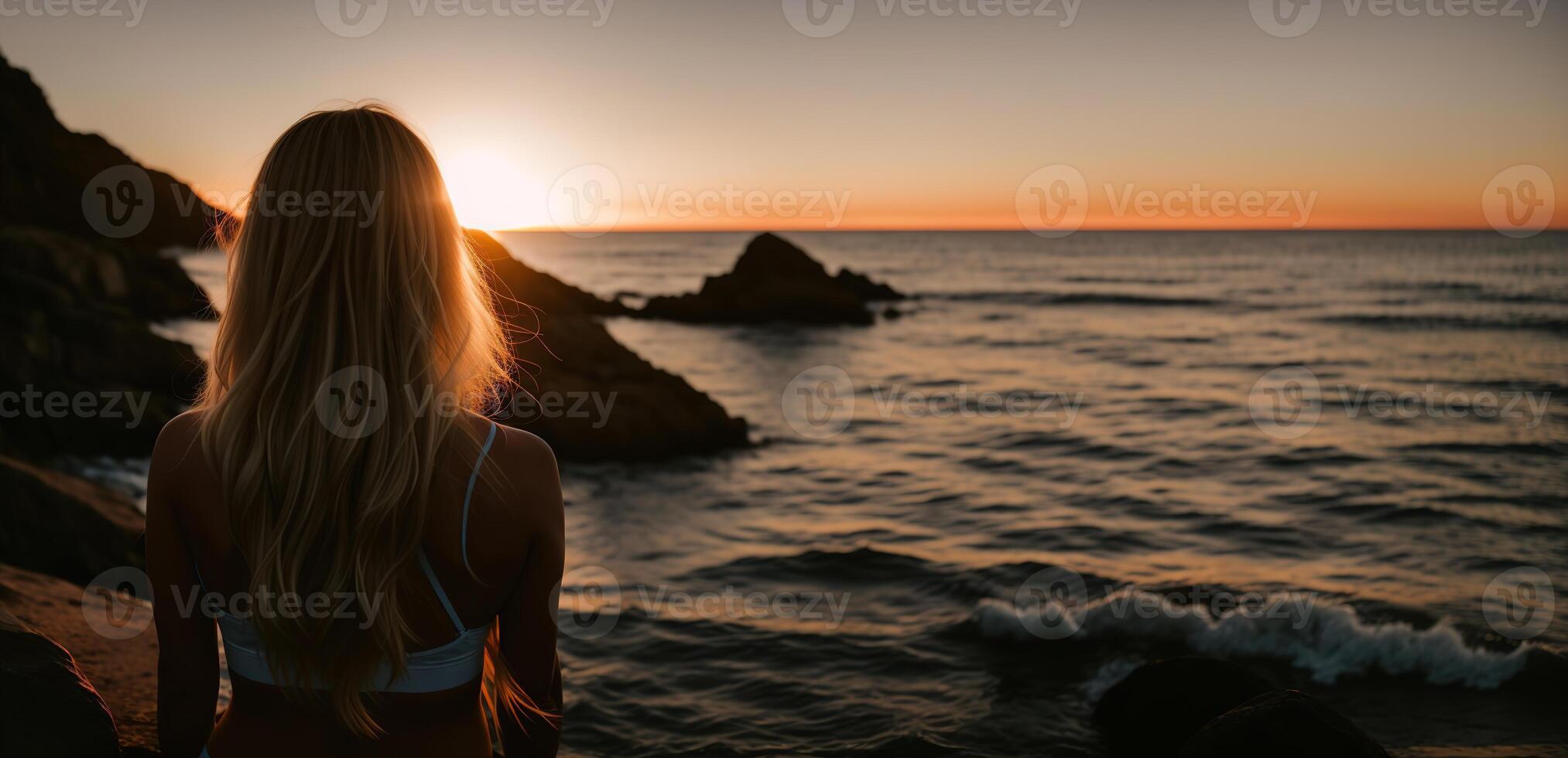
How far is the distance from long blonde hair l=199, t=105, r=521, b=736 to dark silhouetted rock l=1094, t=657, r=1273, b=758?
4.66m

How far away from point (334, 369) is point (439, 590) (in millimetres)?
483

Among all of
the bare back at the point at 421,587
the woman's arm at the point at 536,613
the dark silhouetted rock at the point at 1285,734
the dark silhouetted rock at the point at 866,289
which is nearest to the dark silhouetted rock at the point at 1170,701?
the dark silhouetted rock at the point at 1285,734

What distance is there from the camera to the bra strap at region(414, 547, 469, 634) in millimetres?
1845

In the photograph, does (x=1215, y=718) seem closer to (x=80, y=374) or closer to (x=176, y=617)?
(x=176, y=617)

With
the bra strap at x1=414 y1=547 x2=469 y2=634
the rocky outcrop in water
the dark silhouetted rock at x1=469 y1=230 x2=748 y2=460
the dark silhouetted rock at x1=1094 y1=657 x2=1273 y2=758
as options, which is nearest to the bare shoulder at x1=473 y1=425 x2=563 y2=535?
the bra strap at x1=414 y1=547 x2=469 y2=634

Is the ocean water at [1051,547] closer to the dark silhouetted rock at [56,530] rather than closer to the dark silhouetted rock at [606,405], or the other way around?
the dark silhouetted rock at [606,405]

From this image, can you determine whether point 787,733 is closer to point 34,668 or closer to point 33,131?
point 34,668

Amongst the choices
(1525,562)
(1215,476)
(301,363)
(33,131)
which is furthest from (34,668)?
(33,131)

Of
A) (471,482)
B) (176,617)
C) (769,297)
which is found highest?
(769,297)

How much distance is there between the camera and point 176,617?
6.31 ft

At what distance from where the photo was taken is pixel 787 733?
21.1ft

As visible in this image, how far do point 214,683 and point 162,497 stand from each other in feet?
1.70

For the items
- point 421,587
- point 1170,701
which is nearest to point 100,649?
point 421,587

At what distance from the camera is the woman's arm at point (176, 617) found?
5.89 ft
